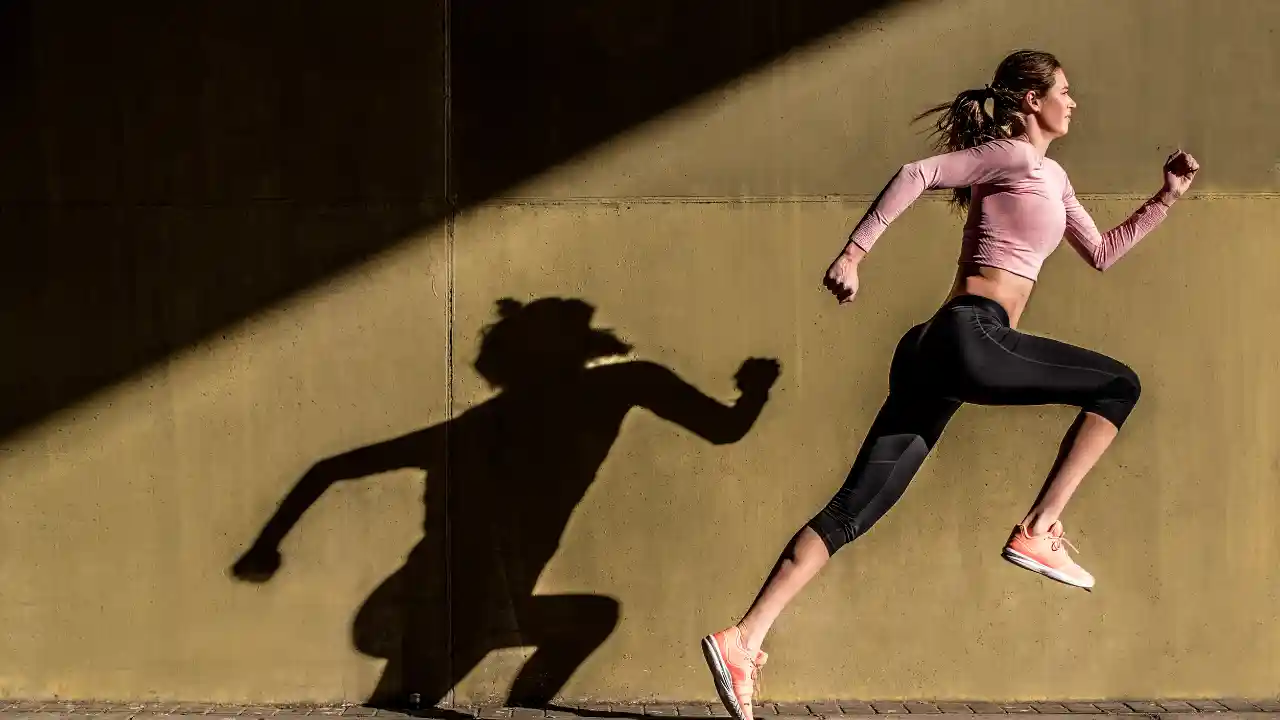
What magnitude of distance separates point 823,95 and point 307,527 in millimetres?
2804

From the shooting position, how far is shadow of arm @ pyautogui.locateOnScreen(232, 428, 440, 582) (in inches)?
236

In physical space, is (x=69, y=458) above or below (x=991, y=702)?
above

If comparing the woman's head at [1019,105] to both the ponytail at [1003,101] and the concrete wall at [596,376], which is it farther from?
the concrete wall at [596,376]

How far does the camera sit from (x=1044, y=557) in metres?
5.00

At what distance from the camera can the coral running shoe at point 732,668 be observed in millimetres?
4965

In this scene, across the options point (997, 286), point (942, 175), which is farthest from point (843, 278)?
point (997, 286)

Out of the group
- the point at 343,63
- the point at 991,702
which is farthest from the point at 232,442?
the point at 991,702

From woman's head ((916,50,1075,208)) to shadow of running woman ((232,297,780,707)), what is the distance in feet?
4.53

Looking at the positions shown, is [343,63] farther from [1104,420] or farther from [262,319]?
[1104,420]

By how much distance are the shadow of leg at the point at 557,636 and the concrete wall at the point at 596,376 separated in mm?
17

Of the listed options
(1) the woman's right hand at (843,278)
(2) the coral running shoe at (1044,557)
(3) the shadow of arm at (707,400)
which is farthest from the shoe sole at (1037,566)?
(3) the shadow of arm at (707,400)

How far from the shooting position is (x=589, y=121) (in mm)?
6023

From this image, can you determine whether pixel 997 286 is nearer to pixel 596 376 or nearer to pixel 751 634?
pixel 751 634

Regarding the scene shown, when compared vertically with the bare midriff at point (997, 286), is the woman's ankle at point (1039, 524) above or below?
below
